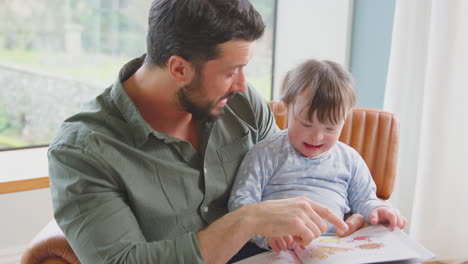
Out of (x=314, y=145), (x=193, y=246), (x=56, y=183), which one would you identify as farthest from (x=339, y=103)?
(x=56, y=183)

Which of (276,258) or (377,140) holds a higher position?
(377,140)

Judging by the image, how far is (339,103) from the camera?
4.17 ft

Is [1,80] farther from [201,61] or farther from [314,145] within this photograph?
[314,145]

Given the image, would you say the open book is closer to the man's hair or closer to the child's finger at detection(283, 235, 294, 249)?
the child's finger at detection(283, 235, 294, 249)

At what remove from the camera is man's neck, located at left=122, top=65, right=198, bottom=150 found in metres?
1.24

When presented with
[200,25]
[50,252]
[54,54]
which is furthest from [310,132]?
[54,54]

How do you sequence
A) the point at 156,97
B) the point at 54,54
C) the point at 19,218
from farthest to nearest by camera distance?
the point at 54,54, the point at 19,218, the point at 156,97

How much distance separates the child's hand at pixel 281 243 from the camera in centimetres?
114

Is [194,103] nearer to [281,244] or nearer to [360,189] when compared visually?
[281,244]

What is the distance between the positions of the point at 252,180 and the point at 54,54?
1.57 meters

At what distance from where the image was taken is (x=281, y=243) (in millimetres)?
1152

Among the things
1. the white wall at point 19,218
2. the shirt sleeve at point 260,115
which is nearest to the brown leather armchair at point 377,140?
the shirt sleeve at point 260,115

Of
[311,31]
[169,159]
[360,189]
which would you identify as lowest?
[360,189]

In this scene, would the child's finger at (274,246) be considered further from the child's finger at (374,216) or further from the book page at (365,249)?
the child's finger at (374,216)
